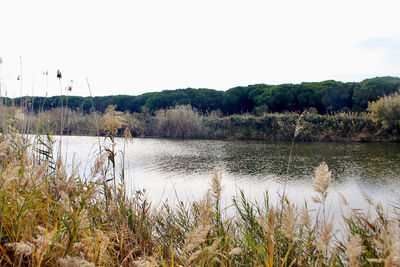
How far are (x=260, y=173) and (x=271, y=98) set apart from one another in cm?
1642

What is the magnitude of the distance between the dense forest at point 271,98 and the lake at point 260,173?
34.1 ft

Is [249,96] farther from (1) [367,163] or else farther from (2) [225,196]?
(2) [225,196]

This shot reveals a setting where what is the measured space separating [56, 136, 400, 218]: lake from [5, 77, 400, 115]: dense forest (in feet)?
34.1

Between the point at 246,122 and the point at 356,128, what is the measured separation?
4139mm

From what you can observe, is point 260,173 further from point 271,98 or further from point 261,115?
point 271,98

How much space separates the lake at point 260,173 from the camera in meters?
4.19

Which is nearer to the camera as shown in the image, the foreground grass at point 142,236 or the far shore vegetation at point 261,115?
the foreground grass at point 142,236

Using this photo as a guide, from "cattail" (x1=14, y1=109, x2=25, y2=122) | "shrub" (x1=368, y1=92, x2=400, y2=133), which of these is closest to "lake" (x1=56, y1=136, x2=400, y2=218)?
"cattail" (x1=14, y1=109, x2=25, y2=122)

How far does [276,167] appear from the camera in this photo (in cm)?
616

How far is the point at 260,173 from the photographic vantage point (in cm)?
564

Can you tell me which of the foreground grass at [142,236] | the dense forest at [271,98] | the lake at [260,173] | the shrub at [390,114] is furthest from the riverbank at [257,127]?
the foreground grass at [142,236]

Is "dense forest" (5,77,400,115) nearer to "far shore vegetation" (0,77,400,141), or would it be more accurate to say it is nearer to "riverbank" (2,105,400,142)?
"far shore vegetation" (0,77,400,141)

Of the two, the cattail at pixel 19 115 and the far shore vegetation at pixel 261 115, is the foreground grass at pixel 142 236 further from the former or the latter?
the far shore vegetation at pixel 261 115

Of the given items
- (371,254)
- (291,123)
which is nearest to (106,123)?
(371,254)
